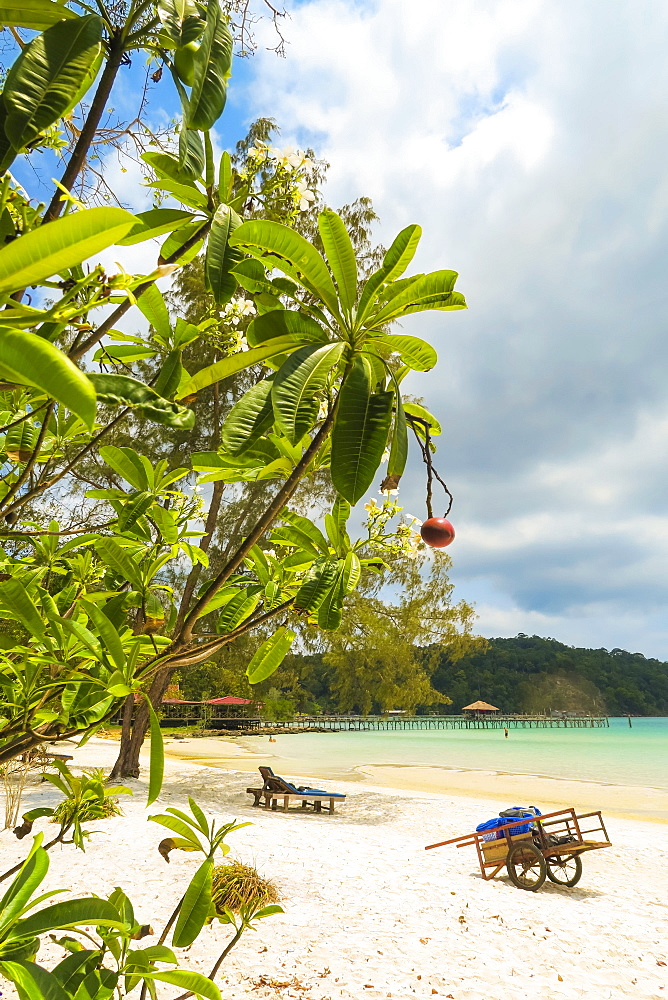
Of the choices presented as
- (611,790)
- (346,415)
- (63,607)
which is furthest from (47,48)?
(611,790)

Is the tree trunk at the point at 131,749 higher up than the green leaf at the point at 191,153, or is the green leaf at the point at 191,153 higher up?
the green leaf at the point at 191,153

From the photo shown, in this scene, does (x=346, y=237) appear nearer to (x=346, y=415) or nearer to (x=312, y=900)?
(x=346, y=415)

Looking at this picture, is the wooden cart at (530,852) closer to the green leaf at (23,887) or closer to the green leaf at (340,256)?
the green leaf at (23,887)

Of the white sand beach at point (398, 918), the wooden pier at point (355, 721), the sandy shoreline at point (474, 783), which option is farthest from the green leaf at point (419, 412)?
the wooden pier at point (355, 721)

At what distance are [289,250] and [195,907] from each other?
1.23 m

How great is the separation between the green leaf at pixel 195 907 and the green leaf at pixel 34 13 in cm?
138

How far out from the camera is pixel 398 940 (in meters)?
4.00

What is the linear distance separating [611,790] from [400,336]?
19588 millimetres

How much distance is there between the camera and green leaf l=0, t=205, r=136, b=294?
1.61ft

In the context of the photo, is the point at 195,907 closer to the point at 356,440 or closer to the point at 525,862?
the point at 356,440

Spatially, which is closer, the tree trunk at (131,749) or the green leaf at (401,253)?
the green leaf at (401,253)

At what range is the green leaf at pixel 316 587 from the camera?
3.48ft

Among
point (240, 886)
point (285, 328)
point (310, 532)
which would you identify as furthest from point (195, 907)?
point (240, 886)

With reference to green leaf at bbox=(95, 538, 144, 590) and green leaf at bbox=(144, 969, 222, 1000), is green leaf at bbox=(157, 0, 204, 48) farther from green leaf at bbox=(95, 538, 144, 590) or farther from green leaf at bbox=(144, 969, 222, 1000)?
green leaf at bbox=(144, 969, 222, 1000)
